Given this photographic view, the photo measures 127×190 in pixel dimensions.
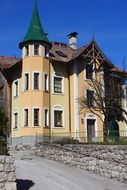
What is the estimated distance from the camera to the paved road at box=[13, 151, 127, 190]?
17.7m

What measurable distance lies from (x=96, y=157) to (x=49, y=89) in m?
12.9

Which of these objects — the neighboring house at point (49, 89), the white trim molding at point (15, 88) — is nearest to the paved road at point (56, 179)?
the neighboring house at point (49, 89)

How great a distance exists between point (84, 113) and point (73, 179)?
1563cm

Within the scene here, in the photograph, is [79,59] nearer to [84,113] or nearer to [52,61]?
[52,61]

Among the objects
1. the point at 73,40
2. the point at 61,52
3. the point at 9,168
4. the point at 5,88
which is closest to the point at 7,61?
the point at 5,88

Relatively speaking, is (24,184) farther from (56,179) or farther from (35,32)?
(35,32)

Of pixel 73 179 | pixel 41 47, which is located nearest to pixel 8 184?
pixel 73 179

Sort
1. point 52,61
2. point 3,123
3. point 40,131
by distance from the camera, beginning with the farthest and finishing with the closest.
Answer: point 52,61, point 40,131, point 3,123

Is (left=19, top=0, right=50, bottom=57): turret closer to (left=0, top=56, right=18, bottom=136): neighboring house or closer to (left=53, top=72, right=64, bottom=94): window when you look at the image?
(left=53, top=72, right=64, bottom=94): window

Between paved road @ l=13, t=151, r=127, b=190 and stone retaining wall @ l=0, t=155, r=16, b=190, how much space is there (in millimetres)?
1834

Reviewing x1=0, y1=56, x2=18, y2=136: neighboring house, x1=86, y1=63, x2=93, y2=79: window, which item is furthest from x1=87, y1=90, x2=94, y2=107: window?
x1=0, y1=56, x2=18, y2=136: neighboring house

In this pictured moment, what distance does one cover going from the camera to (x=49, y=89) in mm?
34219

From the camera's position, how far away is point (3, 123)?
16297mm

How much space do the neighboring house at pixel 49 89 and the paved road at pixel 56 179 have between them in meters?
8.71
